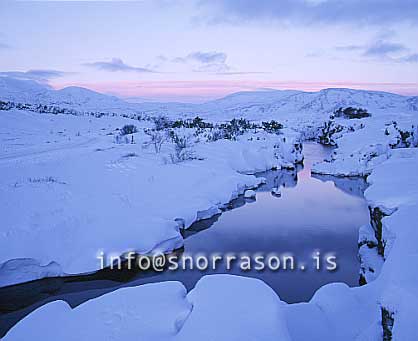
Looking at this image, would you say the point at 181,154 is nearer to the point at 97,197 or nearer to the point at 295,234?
the point at 97,197

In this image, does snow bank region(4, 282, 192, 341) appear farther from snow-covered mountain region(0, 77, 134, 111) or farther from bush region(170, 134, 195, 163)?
snow-covered mountain region(0, 77, 134, 111)

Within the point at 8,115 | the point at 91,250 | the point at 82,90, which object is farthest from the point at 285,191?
the point at 82,90

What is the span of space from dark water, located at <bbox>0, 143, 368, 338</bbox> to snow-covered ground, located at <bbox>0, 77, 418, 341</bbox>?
46 centimetres

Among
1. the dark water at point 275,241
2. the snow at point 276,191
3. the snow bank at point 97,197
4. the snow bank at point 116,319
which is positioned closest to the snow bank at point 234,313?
the snow bank at point 116,319

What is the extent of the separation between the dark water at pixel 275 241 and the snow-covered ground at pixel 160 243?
1.52 feet

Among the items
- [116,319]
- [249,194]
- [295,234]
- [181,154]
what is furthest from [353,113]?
[116,319]

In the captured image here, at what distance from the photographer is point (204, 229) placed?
11125mm

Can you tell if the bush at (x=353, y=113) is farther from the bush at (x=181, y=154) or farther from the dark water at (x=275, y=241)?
the bush at (x=181, y=154)

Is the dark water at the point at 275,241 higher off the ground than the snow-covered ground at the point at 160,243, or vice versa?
the snow-covered ground at the point at 160,243

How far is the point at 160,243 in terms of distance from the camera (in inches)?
343

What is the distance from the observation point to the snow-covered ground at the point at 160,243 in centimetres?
417

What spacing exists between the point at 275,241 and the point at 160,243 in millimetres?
3728

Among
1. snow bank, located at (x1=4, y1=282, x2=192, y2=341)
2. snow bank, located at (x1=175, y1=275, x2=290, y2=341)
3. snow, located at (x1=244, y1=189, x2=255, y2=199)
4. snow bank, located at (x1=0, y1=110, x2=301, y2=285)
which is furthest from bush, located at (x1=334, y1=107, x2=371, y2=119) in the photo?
snow bank, located at (x1=4, y1=282, x2=192, y2=341)

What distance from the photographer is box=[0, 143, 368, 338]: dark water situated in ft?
23.4
